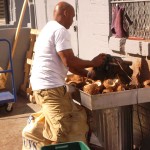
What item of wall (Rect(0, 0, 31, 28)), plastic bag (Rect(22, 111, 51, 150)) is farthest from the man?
wall (Rect(0, 0, 31, 28))

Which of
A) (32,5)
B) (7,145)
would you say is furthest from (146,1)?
(32,5)

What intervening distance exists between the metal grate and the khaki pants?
1.23 meters

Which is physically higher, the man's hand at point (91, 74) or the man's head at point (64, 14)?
the man's head at point (64, 14)

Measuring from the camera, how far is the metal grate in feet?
13.5

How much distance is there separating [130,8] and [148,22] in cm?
38

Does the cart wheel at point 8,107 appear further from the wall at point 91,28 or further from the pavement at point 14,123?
the wall at point 91,28

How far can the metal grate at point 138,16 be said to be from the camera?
4122 mm

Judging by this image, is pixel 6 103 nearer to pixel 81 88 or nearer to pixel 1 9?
pixel 81 88

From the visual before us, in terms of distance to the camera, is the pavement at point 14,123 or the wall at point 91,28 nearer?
the wall at point 91,28

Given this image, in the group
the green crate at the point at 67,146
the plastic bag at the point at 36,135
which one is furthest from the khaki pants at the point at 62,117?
the green crate at the point at 67,146

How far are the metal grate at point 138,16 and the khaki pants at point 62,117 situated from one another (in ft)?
4.04

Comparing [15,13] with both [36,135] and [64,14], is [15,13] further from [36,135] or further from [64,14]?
[36,135]

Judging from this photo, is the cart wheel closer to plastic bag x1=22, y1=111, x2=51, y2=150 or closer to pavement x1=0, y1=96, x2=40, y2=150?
pavement x1=0, y1=96, x2=40, y2=150

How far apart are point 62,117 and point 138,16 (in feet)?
5.18
